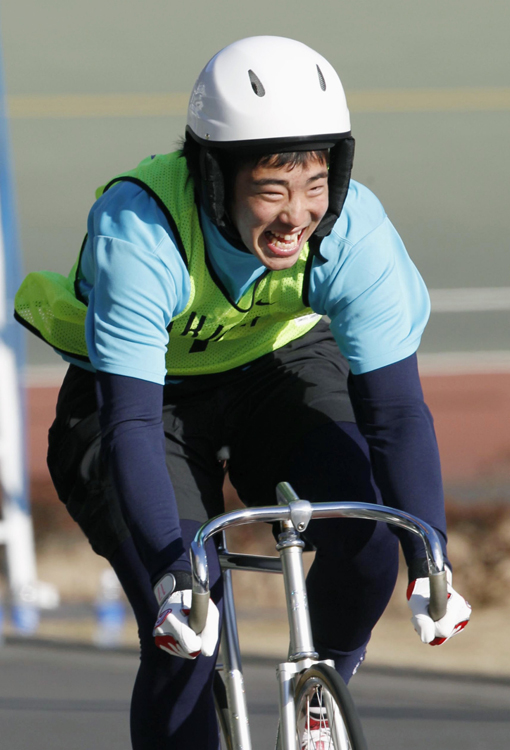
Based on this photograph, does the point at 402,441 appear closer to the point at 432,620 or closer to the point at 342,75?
the point at 432,620

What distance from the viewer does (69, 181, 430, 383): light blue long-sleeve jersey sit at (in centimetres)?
205

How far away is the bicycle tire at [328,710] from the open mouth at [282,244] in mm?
734

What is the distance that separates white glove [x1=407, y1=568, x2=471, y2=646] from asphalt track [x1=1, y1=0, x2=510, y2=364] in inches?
377

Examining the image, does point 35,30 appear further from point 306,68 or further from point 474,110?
point 306,68

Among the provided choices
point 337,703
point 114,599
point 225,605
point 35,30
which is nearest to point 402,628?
point 114,599

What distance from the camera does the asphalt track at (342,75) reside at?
38.6 ft

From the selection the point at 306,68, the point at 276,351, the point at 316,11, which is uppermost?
the point at 316,11

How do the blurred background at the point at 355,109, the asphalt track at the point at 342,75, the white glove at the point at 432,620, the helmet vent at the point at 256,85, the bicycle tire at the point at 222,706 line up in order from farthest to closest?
1. the asphalt track at the point at 342,75
2. the blurred background at the point at 355,109
3. the bicycle tire at the point at 222,706
4. the helmet vent at the point at 256,85
5. the white glove at the point at 432,620

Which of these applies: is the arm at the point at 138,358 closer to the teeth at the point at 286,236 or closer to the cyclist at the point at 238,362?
the cyclist at the point at 238,362

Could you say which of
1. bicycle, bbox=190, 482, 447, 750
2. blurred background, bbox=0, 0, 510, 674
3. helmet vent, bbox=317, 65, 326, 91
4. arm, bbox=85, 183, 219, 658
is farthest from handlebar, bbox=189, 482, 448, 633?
blurred background, bbox=0, 0, 510, 674

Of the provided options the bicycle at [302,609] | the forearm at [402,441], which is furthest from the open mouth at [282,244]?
the bicycle at [302,609]

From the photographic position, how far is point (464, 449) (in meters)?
7.36

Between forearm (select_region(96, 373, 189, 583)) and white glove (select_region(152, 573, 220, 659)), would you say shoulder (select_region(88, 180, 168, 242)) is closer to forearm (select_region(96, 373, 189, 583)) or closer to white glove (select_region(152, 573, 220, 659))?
forearm (select_region(96, 373, 189, 583))

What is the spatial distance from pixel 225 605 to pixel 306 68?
1130 mm
